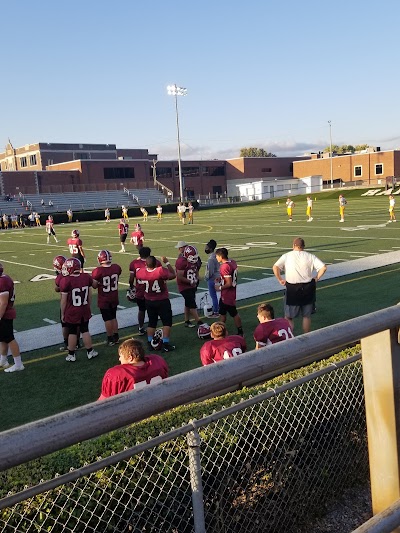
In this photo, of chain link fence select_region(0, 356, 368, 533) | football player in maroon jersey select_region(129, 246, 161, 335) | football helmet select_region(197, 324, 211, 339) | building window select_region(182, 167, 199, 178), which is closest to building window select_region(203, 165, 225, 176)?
building window select_region(182, 167, 199, 178)

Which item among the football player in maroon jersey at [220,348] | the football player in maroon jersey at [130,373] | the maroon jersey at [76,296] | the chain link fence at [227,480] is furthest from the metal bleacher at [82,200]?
the chain link fence at [227,480]

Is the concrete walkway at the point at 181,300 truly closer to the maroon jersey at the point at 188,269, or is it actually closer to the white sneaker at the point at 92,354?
the white sneaker at the point at 92,354

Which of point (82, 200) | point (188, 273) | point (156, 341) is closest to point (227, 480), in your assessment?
point (156, 341)

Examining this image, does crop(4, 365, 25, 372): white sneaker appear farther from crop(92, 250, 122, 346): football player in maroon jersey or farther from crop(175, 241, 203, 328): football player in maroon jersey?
crop(175, 241, 203, 328): football player in maroon jersey

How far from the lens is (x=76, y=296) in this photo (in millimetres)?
8391

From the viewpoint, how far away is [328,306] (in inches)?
434

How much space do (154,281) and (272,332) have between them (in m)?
3.18

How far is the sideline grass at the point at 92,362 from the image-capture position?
685 centimetres

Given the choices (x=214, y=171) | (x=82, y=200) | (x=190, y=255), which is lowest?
(x=190, y=255)

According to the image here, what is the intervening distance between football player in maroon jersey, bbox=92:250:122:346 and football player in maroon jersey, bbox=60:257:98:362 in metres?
0.54

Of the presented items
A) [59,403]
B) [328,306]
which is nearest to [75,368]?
[59,403]

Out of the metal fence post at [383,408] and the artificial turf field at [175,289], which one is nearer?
the metal fence post at [383,408]

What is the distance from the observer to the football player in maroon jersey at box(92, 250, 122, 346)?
29.7ft

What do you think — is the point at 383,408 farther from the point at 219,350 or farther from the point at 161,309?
the point at 161,309
